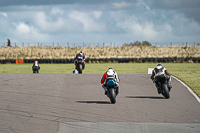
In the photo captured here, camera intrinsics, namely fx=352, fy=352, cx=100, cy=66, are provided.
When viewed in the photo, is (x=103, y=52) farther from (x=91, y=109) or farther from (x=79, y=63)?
(x=91, y=109)

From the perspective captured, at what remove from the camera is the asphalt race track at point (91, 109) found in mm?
8016

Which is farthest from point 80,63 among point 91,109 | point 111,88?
point 91,109

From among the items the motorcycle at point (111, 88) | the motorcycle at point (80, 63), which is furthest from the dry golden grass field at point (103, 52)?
the motorcycle at point (111, 88)

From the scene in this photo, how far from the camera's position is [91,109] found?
410 inches

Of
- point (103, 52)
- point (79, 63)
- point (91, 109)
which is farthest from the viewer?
point (103, 52)

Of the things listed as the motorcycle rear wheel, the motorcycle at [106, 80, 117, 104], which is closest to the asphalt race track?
the motorcycle rear wheel

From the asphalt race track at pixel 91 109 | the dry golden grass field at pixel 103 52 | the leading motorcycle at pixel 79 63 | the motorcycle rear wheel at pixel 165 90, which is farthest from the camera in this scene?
the dry golden grass field at pixel 103 52

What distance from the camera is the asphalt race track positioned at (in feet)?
26.3

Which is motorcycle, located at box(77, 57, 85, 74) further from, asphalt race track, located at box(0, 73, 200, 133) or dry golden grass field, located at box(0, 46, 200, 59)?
dry golden grass field, located at box(0, 46, 200, 59)

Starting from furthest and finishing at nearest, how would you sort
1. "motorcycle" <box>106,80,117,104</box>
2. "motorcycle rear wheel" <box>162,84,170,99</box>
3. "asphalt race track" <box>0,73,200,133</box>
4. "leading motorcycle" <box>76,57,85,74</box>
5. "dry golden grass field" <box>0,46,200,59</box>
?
"dry golden grass field" <box>0,46,200,59</box>
"leading motorcycle" <box>76,57,85,74</box>
"motorcycle rear wheel" <box>162,84,170,99</box>
"motorcycle" <box>106,80,117,104</box>
"asphalt race track" <box>0,73,200,133</box>

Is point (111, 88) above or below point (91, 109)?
above

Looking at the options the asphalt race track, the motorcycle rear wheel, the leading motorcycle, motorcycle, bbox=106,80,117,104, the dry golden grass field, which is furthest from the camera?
the dry golden grass field

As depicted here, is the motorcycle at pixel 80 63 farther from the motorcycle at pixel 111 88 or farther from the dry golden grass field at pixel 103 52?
the dry golden grass field at pixel 103 52

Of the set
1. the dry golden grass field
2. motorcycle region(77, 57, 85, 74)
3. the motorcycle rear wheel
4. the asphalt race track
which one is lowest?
the asphalt race track
